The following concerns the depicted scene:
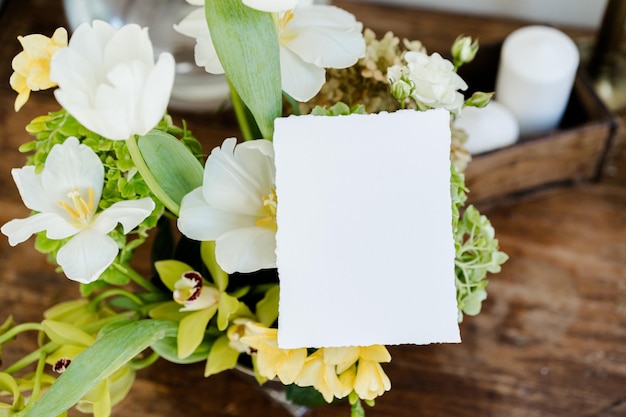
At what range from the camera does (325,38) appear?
0.47 metres

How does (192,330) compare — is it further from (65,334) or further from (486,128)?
(486,128)

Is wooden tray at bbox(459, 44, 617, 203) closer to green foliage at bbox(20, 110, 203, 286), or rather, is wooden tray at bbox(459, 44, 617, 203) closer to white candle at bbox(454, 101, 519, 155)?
white candle at bbox(454, 101, 519, 155)

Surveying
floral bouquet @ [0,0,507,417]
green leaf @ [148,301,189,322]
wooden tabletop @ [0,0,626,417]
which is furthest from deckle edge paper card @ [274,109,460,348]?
wooden tabletop @ [0,0,626,417]

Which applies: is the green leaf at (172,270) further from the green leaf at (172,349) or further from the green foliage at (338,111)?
the green foliage at (338,111)

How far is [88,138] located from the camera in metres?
0.45

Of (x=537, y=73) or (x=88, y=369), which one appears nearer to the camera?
(x=88, y=369)

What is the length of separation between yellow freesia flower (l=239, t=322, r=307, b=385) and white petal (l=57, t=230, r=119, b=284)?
91mm

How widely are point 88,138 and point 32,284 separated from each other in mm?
302

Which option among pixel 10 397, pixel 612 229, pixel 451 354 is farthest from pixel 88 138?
pixel 612 229

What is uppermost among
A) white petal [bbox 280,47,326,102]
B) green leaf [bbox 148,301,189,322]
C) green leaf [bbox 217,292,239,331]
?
white petal [bbox 280,47,326,102]

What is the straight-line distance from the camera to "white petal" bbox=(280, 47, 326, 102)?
46 cm

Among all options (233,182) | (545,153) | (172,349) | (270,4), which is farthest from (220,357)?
(545,153)

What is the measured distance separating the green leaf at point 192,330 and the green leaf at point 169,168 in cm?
7

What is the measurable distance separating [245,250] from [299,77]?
0.36ft
